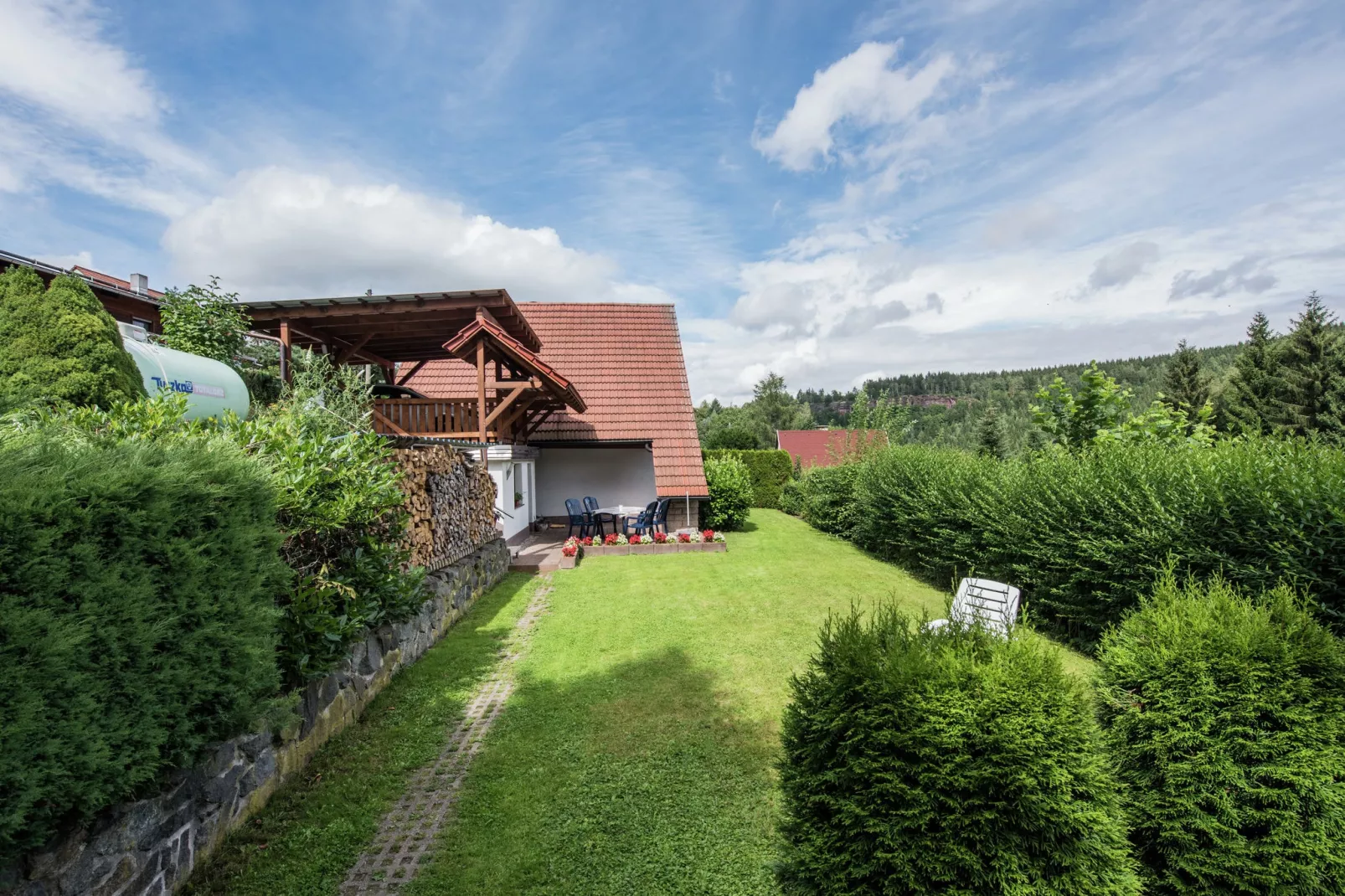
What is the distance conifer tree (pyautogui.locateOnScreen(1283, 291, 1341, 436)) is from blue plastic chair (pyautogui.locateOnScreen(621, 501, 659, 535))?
96.8ft

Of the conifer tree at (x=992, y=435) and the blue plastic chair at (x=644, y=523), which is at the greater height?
the conifer tree at (x=992, y=435)

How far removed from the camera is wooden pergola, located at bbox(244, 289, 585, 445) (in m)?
11.1

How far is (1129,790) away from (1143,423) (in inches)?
438

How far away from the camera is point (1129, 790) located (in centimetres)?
271

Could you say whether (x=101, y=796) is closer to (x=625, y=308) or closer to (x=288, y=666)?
(x=288, y=666)

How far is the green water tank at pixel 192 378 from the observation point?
642cm

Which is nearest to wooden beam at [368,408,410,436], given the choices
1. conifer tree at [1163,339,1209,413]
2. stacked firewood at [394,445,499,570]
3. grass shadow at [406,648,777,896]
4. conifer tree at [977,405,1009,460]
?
stacked firewood at [394,445,499,570]

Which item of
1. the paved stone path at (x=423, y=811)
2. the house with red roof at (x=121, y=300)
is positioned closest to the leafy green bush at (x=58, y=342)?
the paved stone path at (x=423, y=811)

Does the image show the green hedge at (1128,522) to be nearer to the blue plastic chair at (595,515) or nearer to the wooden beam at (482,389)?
the blue plastic chair at (595,515)

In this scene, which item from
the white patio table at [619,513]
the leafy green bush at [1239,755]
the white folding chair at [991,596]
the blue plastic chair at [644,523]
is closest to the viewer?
the leafy green bush at [1239,755]

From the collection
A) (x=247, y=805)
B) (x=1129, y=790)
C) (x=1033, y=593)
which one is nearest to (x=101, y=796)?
Answer: (x=247, y=805)

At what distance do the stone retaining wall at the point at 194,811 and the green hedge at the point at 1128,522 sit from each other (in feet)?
21.8

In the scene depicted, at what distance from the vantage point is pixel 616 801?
12.1 ft

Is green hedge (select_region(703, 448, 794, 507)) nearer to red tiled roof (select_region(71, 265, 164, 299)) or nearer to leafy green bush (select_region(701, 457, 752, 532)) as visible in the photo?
leafy green bush (select_region(701, 457, 752, 532))
